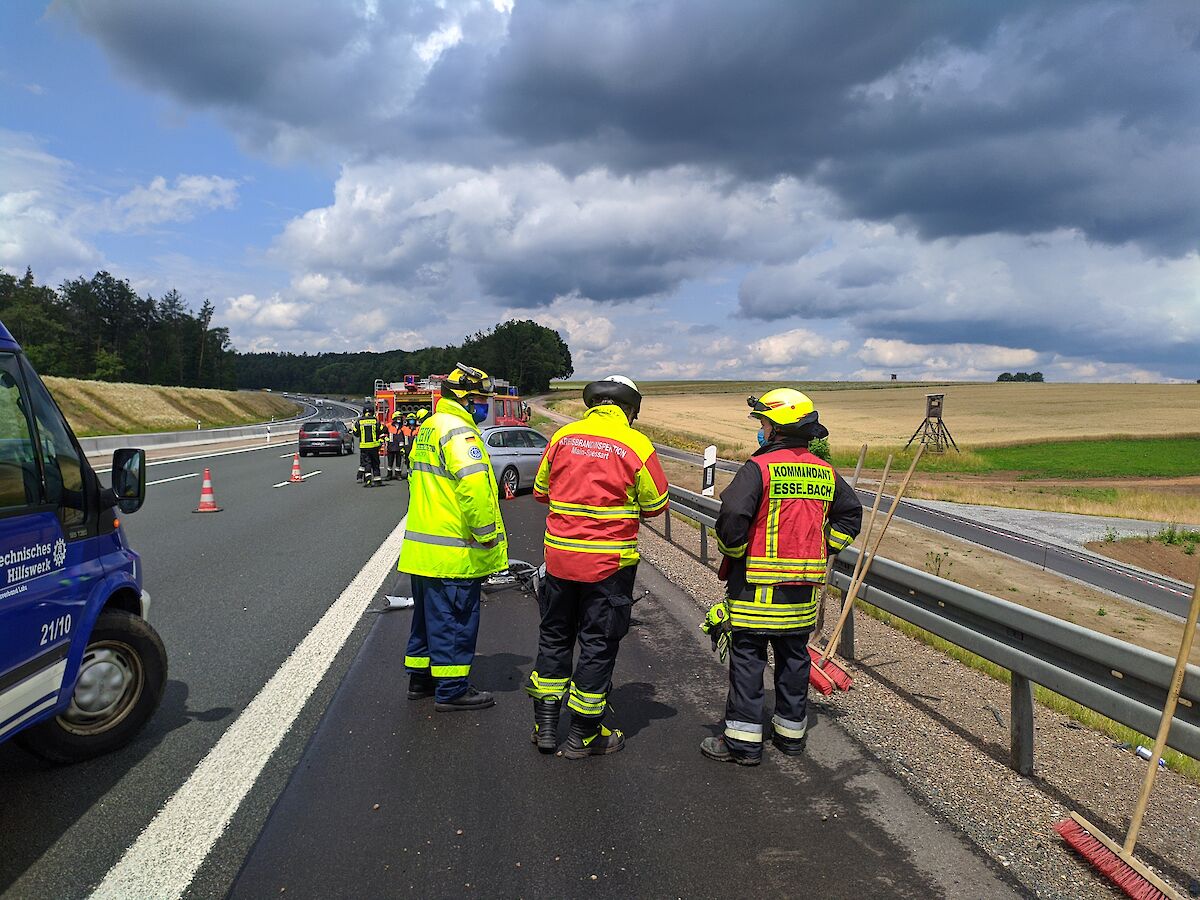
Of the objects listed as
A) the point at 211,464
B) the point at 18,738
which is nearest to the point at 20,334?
the point at 211,464

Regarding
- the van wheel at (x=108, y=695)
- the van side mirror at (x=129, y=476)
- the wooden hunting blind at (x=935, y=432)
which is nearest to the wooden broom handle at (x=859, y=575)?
the van wheel at (x=108, y=695)

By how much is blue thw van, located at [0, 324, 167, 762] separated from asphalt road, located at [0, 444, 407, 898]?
24 centimetres

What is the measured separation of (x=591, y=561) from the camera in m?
4.15

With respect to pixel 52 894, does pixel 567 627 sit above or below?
above

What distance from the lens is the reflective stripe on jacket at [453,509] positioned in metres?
4.57

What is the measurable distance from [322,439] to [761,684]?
2928cm

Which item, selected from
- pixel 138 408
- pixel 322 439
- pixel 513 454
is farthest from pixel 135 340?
pixel 513 454

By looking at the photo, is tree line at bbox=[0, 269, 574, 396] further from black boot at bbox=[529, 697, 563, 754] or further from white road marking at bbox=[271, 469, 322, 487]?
black boot at bbox=[529, 697, 563, 754]

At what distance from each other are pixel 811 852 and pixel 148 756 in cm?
318

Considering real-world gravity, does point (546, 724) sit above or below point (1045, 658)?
below

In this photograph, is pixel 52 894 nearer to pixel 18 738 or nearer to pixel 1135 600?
pixel 18 738

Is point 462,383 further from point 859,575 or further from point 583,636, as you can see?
point 859,575

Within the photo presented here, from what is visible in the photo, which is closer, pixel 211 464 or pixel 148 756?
pixel 148 756

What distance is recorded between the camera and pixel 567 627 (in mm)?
4348
